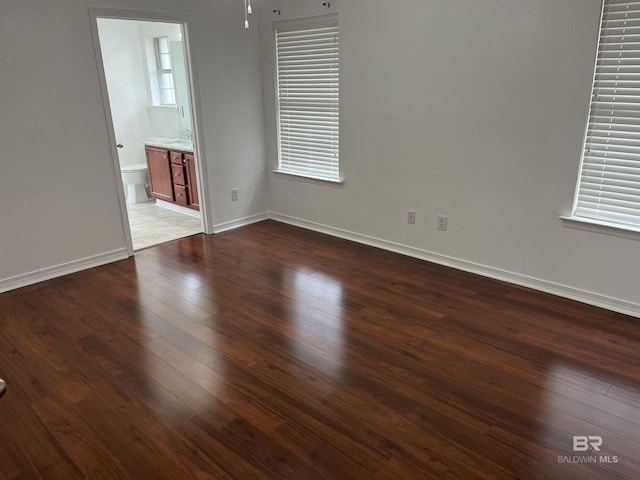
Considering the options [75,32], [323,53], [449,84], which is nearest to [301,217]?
[323,53]

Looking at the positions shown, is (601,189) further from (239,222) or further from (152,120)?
(152,120)

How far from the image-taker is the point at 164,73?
21.9 feet

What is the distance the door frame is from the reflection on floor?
326mm

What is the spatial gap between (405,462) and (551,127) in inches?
98.8

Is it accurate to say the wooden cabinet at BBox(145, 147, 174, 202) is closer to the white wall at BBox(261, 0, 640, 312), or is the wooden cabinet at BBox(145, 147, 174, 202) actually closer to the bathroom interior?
the bathroom interior

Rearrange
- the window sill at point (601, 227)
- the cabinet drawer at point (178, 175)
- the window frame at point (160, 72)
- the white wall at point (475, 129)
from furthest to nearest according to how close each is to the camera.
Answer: the window frame at point (160, 72) < the cabinet drawer at point (178, 175) < the white wall at point (475, 129) < the window sill at point (601, 227)

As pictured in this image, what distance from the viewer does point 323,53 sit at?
454 centimetres

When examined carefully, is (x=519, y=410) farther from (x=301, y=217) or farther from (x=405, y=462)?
(x=301, y=217)

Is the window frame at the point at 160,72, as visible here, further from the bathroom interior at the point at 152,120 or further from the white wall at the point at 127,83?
the white wall at the point at 127,83

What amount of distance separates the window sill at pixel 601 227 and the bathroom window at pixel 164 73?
5332mm

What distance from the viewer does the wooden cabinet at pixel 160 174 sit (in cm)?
589

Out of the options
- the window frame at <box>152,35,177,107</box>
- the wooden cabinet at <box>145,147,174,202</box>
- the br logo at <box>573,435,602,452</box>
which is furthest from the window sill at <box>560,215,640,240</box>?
the window frame at <box>152,35,177,107</box>

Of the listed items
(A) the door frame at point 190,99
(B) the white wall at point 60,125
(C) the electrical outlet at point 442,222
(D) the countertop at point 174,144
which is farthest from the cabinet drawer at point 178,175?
(C) the electrical outlet at point 442,222

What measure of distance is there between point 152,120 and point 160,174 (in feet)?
4.68
